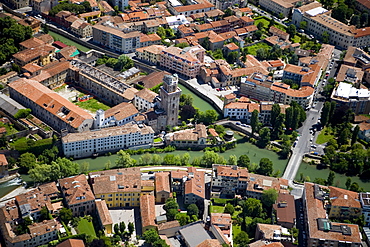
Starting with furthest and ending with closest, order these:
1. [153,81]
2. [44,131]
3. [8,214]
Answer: [153,81] → [44,131] → [8,214]

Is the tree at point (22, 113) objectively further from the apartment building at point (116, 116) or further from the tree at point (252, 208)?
the tree at point (252, 208)

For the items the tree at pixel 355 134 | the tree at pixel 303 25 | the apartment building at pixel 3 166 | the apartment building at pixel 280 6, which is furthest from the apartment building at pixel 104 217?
the apartment building at pixel 280 6

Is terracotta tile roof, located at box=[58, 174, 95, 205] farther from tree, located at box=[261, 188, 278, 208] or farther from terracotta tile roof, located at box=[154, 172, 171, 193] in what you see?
tree, located at box=[261, 188, 278, 208]

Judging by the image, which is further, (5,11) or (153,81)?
(5,11)

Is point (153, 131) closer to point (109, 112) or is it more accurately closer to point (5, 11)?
point (109, 112)

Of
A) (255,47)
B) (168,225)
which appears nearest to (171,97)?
(168,225)

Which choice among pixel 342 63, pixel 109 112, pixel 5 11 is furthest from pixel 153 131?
pixel 5 11

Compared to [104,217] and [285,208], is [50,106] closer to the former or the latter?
[104,217]
